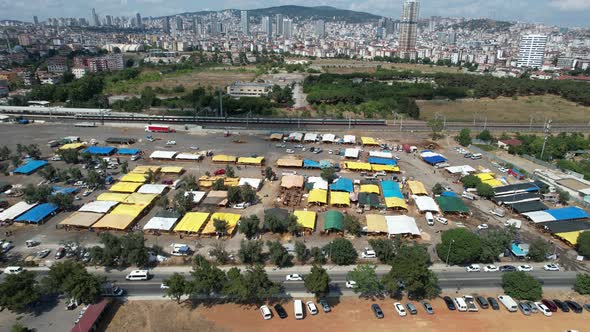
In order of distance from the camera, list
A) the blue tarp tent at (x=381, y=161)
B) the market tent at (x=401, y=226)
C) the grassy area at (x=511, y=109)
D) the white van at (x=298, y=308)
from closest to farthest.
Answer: the white van at (x=298, y=308) < the market tent at (x=401, y=226) < the blue tarp tent at (x=381, y=161) < the grassy area at (x=511, y=109)

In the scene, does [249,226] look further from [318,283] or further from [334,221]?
[318,283]

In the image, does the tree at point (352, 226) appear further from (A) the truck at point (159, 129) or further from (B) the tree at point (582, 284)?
(A) the truck at point (159, 129)

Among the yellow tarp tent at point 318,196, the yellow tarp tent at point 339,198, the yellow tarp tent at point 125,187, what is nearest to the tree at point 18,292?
the yellow tarp tent at point 125,187

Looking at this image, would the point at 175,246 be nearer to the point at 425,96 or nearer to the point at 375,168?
the point at 375,168

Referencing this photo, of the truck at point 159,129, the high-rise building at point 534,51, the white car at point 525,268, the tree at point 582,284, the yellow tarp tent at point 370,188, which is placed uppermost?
the high-rise building at point 534,51

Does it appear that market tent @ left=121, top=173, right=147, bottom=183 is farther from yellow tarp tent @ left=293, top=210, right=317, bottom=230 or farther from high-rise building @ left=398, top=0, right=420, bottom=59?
high-rise building @ left=398, top=0, right=420, bottom=59

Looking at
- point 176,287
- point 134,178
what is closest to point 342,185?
point 176,287
